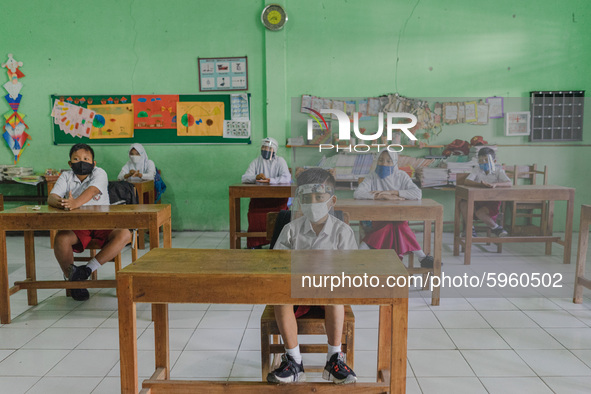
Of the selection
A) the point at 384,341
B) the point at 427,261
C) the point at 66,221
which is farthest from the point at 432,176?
the point at 66,221

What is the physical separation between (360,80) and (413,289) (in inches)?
109

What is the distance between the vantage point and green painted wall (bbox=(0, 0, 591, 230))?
518 centimetres

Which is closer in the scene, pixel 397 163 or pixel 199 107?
pixel 397 163

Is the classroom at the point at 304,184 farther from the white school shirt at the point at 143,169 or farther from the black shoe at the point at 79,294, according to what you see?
the white school shirt at the point at 143,169

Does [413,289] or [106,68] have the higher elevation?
[106,68]

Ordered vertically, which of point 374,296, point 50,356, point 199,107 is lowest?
point 50,356

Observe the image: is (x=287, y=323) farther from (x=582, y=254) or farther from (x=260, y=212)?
(x=260, y=212)

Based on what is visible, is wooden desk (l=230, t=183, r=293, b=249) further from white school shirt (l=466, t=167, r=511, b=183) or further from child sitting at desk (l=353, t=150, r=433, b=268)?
white school shirt (l=466, t=167, r=511, b=183)

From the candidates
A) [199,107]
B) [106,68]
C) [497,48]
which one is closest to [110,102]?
[106,68]

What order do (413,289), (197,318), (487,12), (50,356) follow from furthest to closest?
(487,12), (413,289), (197,318), (50,356)

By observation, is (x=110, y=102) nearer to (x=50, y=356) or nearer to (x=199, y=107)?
(x=199, y=107)

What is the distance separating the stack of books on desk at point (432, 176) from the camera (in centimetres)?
245

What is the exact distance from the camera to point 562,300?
3182 millimetres

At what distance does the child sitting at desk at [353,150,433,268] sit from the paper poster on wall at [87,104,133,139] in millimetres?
3885
